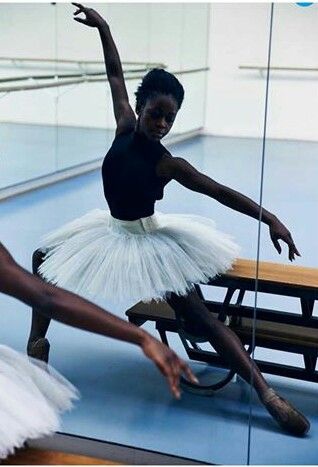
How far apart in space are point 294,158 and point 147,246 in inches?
77.5

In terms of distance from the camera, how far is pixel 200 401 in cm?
216

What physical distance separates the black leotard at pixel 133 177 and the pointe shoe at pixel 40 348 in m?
0.43

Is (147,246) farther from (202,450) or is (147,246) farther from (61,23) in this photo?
(61,23)

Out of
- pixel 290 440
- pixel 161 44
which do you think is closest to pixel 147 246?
pixel 290 440

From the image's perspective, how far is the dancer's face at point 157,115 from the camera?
2.04 meters

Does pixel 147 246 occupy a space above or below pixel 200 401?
above

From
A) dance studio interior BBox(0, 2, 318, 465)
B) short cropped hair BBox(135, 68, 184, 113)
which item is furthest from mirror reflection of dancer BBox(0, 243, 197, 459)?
short cropped hair BBox(135, 68, 184, 113)

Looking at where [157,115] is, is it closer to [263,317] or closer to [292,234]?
[263,317]

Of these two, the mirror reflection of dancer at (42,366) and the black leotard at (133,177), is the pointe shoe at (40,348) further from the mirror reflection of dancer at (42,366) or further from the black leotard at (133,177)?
the mirror reflection of dancer at (42,366)

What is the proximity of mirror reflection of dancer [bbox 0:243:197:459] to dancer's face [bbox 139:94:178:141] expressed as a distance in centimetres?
78

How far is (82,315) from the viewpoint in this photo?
1134mm

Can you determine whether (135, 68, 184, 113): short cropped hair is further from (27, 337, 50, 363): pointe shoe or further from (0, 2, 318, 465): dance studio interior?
(27, 337, 50, 363): pointe shoe

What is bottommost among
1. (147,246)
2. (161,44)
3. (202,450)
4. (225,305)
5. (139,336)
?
(202,450)

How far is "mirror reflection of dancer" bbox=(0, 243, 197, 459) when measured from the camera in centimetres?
109
